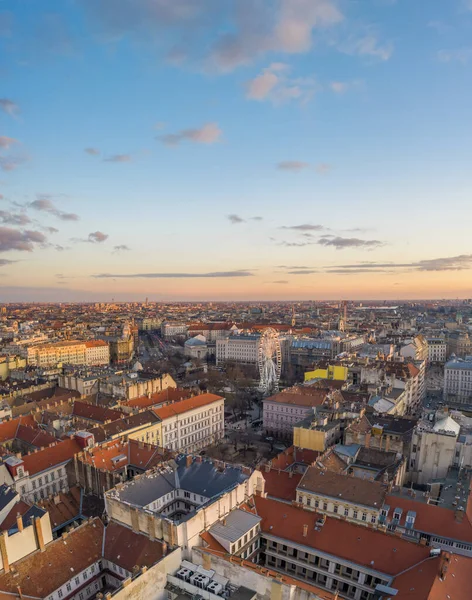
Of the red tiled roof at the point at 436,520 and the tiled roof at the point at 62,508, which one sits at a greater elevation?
the red tiled roof at the point at 436,520

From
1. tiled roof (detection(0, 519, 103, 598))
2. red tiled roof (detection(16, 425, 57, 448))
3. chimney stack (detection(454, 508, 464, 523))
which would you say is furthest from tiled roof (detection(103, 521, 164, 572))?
chimney stack (detection(454, 508, 464, 523))

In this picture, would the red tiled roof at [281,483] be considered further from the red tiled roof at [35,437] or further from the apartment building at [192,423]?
the red tiled roof at [35,437]

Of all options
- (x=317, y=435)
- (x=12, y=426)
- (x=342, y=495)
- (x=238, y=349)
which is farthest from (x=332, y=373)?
(x=12, y=426)

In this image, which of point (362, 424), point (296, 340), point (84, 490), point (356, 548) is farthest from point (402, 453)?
point (296, 340)

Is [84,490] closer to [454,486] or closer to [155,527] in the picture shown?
[155,527]

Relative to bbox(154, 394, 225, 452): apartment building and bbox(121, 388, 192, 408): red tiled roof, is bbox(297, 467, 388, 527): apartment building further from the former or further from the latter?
bbox(121, 388, 192, 408): red tiled roof

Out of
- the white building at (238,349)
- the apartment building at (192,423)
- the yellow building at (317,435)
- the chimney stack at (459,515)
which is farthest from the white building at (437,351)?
the chimney stack at (459,515)

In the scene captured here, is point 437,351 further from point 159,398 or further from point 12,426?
point 12,426
